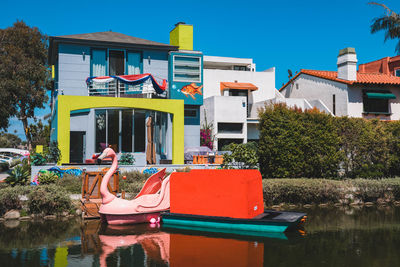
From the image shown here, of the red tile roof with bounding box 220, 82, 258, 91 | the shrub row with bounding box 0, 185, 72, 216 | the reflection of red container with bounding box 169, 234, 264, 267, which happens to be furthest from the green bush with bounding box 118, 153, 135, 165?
the red tile roof with bounding box 220, 82, 258, 91

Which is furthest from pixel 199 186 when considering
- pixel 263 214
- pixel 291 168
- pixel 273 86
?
pixel 273 86

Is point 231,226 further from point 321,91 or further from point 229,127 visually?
point 321,91

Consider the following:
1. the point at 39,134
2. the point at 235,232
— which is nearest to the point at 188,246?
the point at 235,232

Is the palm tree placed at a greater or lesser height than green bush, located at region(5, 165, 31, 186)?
greater

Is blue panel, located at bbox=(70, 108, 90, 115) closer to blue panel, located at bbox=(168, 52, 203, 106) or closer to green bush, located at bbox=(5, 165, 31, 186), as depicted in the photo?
green bush, located at bbox=(5, 165, 31, 186)

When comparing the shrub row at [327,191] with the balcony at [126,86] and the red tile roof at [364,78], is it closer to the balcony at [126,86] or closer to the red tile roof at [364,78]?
the balcony at [126,86]

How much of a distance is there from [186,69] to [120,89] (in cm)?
468

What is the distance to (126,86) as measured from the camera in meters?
24.1

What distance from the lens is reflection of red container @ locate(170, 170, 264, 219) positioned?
479 inches

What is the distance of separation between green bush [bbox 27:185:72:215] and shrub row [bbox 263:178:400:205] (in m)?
8.38

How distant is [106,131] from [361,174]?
1447 centimetres

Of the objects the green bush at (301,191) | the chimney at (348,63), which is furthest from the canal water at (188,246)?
the chimney at (348,63)

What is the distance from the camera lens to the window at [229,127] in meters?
32.3

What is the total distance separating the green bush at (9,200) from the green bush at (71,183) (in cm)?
200
